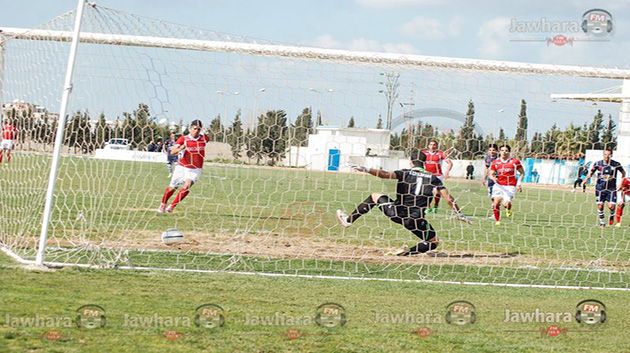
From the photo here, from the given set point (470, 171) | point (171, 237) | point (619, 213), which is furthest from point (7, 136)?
point (619, 213)

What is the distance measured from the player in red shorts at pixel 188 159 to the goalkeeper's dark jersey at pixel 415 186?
8.63ft

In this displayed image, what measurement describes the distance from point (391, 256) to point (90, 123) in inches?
168

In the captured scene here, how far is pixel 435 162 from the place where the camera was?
11984mm

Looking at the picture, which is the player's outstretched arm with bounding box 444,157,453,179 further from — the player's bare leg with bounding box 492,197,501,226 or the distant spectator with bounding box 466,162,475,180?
the player's bare leg with bounding box 492,197,501,226

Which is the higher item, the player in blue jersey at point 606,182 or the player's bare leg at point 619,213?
the player in blue jersey at point 606,182

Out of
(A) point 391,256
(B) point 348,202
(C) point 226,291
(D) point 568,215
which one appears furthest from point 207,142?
(D) point 568,215

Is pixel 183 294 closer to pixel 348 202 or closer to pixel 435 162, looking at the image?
pixel 435 162

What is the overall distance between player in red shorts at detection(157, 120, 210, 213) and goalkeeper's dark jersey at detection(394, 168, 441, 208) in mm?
2629

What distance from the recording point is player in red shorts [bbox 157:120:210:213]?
11242 mm

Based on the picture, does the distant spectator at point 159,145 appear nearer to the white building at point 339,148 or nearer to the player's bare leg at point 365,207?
the white building at point 339,148

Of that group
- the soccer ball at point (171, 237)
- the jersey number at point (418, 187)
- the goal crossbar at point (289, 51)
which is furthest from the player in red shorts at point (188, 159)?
the jersey number at point (418, 187)

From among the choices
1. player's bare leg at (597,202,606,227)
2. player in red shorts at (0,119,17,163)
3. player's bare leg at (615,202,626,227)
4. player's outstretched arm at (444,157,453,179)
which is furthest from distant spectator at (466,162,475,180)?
player's bare leg at (615,202,626,227)

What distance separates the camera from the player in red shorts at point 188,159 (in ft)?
36.9

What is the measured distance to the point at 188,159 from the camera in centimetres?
1316
